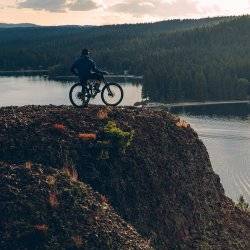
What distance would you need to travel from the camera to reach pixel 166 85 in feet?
652

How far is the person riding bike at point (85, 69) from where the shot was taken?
32594 millimetres

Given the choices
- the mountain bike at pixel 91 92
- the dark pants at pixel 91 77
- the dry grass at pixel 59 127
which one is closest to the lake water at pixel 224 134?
the mountain bike at pixel 91 92

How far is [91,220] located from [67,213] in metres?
1.17

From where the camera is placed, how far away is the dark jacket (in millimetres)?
A: 32656

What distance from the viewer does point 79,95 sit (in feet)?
112

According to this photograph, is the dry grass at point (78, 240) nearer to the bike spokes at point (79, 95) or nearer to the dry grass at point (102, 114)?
the dry grass at point (102, 114)

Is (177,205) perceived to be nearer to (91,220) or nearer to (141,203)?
(141,203)

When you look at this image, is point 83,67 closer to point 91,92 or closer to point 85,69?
point 85,69

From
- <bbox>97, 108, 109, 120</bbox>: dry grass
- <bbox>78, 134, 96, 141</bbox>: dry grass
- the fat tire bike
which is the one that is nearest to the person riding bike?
the fat tire bike

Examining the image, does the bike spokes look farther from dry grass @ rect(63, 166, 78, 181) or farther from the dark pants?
dry grass @ rect(63, 166, 78, 181)

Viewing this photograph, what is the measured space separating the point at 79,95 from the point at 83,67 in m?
2.14

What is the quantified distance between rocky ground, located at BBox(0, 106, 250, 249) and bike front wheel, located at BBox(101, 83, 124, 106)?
786 millimetres

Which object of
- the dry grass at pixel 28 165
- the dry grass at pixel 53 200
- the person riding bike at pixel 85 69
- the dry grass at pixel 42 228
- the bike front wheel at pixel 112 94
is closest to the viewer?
the dry grass at pixel 42 228

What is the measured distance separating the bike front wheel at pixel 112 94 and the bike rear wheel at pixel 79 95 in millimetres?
1164
